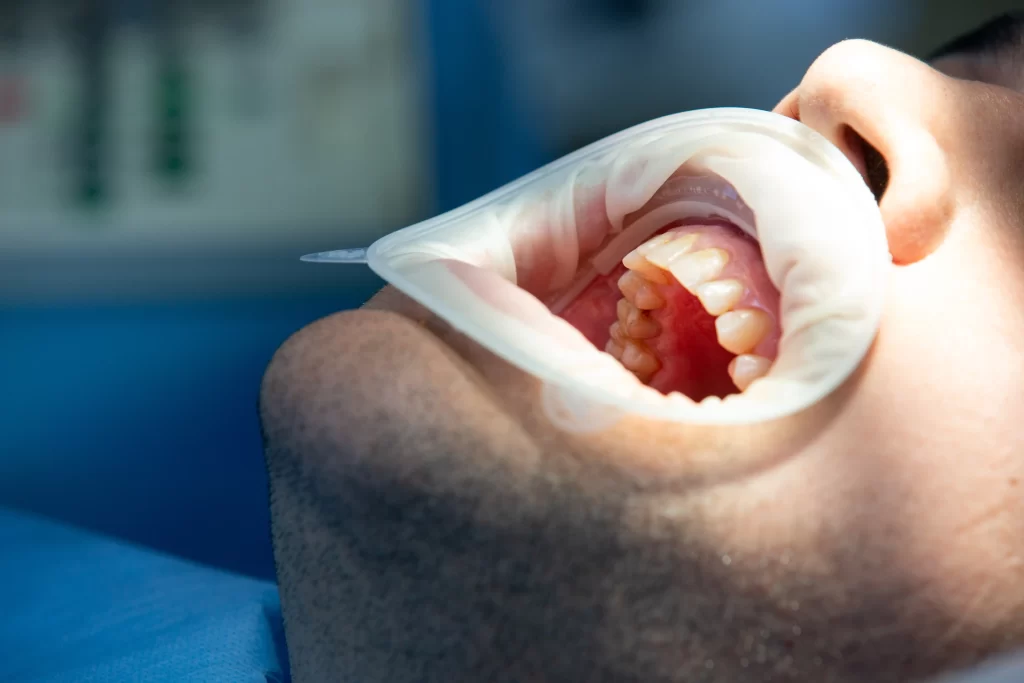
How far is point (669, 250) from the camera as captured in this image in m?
0.63

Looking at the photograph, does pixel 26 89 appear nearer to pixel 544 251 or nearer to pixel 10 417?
pixel 10 417

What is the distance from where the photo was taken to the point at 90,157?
1.34 metres

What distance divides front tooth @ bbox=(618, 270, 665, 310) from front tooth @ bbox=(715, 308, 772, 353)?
0.31 ft

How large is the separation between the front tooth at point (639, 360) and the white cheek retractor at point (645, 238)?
0.07m

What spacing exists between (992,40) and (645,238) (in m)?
0.36

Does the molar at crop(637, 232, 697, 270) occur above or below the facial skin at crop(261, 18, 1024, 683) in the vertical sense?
above

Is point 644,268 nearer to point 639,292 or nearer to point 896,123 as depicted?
point 639,292

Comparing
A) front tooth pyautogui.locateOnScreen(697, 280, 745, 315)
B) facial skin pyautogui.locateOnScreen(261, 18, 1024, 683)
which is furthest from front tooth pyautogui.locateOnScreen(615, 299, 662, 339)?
facial skin pyautogui.locateOnScreen(261, 18, 1024, 683)

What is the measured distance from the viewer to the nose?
0.53 meters

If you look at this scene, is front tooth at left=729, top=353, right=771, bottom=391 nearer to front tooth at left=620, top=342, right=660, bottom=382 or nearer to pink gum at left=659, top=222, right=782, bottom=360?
pink gum at left=659, top=222, right=782, bottom=360

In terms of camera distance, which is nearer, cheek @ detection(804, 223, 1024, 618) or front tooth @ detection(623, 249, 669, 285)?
cheek @ detection(804, 223, 1024, 618)

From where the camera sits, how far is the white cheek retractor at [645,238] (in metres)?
0.50

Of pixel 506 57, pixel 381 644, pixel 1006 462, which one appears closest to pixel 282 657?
pixel 381 644

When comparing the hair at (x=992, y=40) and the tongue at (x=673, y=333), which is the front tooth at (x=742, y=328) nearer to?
the tongue at (x=673, y=333)
